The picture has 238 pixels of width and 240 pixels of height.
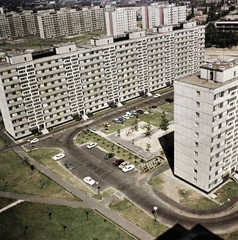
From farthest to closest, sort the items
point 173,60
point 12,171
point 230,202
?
point 173,60 → point 12,171 → point 230,202

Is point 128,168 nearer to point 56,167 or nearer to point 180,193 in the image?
point 180,193

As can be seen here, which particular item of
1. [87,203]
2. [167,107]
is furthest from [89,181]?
[167,107]

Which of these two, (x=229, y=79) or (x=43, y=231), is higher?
(x=229, y=79)

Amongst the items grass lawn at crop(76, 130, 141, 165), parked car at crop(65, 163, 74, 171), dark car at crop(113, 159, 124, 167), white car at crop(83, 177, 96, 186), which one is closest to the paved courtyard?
grass lawn at crop(76, 130, 141, 165)

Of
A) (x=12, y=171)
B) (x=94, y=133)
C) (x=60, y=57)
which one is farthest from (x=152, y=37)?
(x=12, y=171)

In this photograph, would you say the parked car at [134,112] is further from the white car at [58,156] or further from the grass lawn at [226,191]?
the grass lawn at [226,191]

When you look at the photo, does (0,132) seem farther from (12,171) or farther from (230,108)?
(230,108)

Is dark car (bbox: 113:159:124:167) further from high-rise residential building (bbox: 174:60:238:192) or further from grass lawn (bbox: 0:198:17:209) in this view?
grass lawn (bbox: 0:198:17:209)

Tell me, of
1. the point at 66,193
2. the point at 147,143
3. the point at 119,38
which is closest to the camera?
the point at 66,193

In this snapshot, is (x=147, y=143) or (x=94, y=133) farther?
(x=94, y=133)
